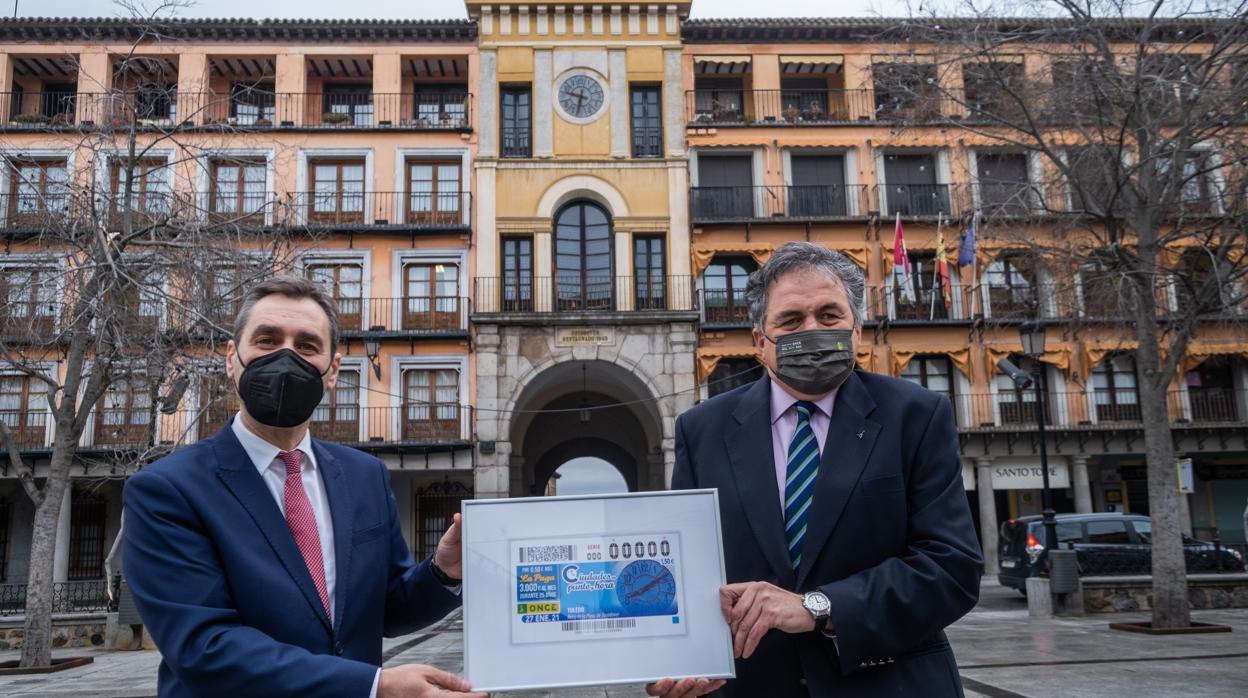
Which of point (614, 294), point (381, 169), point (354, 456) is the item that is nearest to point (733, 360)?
point (614, 294)

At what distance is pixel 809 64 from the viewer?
3034 centimetres

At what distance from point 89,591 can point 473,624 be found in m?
24.8

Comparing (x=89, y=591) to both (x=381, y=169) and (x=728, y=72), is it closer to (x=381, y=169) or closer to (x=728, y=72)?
(x=381, y=169)

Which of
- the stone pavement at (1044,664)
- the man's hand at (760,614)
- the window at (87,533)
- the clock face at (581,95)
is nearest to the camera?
the man's hand at (760,614)

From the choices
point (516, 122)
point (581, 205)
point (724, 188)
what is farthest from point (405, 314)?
point (724, 188)

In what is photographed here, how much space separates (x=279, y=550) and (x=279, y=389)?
51 cm

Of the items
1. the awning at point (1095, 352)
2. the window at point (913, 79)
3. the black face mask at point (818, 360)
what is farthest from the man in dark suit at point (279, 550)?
the awning at point (1095, 352)

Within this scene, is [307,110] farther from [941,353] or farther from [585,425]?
[941,353]

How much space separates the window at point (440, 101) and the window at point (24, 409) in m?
14.5

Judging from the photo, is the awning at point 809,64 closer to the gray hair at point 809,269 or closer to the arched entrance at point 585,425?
the arched entrance at point 585,425

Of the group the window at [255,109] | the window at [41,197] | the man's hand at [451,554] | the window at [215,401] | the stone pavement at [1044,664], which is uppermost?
the window at [255,109]

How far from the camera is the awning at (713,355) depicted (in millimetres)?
27578

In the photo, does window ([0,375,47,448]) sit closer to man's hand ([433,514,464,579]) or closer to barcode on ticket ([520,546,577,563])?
man's hand ([433,514,464,579])

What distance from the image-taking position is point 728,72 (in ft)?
101
